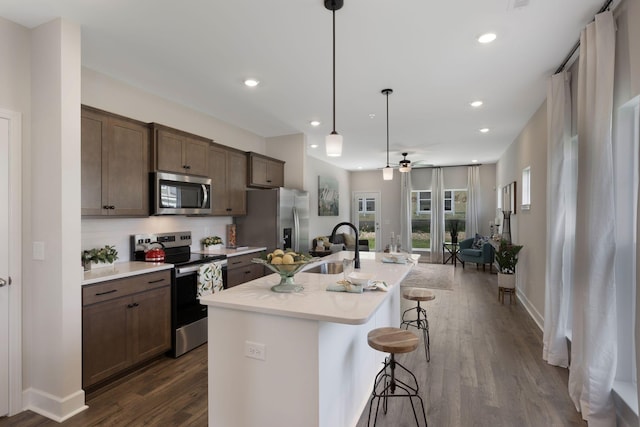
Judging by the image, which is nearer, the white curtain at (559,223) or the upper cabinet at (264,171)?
the white curtain at (559,223)

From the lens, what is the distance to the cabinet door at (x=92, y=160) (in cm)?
282

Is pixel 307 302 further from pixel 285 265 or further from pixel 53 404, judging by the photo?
pixel 53 404

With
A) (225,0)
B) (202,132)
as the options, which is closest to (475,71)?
(225,0)

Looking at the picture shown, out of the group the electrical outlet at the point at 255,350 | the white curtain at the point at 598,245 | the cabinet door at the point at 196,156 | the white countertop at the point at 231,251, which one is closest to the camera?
the electrical outlet at the point at 255,350

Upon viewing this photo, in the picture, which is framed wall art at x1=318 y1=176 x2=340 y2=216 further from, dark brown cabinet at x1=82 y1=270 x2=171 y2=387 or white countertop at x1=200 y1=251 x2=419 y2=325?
white countertop at x1=200 y1=251 x2=419 y2=325

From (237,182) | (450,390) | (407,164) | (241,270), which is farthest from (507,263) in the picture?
(237,182)

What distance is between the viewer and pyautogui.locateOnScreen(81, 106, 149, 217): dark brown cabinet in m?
2.86

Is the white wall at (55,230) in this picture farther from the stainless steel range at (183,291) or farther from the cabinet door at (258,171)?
the cabinet door at (258,171)

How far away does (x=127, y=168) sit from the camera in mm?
3217

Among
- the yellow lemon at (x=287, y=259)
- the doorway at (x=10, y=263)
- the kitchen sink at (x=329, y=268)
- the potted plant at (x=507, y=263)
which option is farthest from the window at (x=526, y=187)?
the doorway at (x=10, y=263)

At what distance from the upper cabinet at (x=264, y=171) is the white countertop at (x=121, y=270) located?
2119 millimetres

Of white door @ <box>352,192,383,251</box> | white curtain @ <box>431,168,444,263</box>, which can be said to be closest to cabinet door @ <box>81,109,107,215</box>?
white door @ <box>352,192,383,251</box>

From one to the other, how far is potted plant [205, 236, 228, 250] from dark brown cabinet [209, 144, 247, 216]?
40 cm

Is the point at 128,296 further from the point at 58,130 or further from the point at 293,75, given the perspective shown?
the point at 293,75
